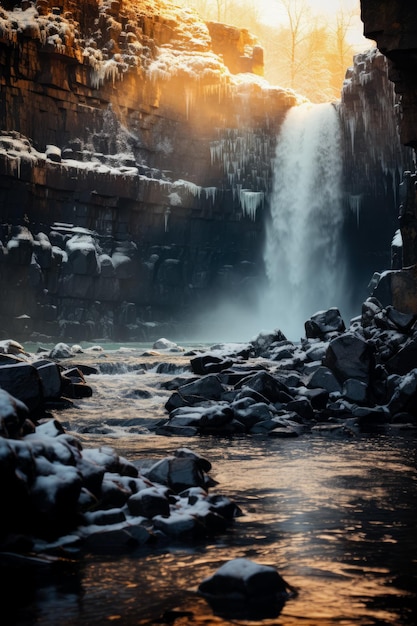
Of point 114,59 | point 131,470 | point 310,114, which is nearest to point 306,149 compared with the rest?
point 310,114

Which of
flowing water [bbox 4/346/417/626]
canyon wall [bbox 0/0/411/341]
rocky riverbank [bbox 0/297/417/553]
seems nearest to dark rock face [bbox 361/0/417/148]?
rocky riverbank [bbox 0/297/417/553]

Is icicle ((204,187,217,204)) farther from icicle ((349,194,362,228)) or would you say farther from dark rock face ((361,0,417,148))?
dark rock face ((361,0,417,148))

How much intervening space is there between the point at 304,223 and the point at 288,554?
36393mm

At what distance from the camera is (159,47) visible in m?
41.1

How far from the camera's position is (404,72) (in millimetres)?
15891

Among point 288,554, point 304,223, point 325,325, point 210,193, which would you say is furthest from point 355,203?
point 288,554

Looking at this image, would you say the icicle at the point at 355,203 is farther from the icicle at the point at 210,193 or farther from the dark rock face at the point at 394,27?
the dark rock face at the point at 394,27

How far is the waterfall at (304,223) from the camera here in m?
40.2

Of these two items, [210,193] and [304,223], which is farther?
[210,193]

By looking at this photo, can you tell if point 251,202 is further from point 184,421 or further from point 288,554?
point 288,554

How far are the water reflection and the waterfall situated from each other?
32392 millimetres

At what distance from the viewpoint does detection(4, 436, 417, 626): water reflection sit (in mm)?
4312

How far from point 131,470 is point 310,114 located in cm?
3632

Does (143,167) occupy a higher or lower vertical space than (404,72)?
higher
